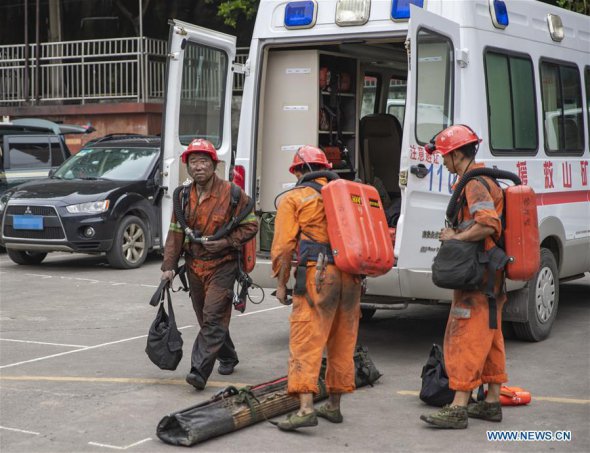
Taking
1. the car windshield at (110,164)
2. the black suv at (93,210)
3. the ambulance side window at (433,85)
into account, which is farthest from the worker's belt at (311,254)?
the car windshield at (110,164)

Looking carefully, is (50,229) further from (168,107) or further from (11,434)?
(11,434)

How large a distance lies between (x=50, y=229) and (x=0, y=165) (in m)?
3.09

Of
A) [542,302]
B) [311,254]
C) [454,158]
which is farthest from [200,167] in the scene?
[542,302]

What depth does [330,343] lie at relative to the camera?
6516 millimetres

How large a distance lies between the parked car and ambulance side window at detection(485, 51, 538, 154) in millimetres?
9772

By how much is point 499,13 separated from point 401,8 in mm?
918

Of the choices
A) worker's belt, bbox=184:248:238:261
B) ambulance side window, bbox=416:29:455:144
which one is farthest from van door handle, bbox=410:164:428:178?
worker's belt, bbox=184:248:238:261

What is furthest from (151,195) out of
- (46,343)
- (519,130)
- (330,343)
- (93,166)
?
(330,343)

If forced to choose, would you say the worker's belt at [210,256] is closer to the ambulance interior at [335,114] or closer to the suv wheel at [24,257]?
the ambulance interior at [335,114]

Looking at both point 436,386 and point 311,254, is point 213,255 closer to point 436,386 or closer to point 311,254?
point 311,254

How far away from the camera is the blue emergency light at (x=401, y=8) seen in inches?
326

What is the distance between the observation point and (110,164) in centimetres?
1520

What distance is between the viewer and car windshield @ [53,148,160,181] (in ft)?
49.0

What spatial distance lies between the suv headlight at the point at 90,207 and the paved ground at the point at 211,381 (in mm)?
1832
